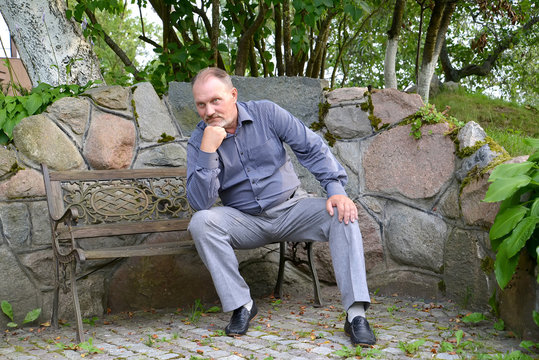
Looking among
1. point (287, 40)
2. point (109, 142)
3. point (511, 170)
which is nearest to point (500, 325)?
point (511, 170)

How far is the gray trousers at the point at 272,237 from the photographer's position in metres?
2.93

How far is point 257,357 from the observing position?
271cm

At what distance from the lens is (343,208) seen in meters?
3.02

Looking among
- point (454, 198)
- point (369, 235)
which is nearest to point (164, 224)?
point (369, 235)

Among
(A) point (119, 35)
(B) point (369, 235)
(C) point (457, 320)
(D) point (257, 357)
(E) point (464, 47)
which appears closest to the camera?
(D) point (257, 357)

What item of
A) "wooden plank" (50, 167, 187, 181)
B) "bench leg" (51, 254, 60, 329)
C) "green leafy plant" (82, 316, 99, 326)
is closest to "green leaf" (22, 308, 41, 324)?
"bench leg" (51, 254, 60, 329)

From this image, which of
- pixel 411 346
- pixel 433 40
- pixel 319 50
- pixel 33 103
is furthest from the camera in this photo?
pixel 319 50

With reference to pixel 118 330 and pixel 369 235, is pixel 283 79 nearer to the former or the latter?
pixel 369 235

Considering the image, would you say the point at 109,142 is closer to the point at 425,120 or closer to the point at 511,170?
the point at 425,120

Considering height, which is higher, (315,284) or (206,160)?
(206,160)

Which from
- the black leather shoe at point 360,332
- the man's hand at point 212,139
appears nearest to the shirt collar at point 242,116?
the man's hand at point 212,139

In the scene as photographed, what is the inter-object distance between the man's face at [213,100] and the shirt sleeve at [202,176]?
19 centimetres

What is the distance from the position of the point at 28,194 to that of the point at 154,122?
103cm

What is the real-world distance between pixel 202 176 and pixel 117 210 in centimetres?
98
